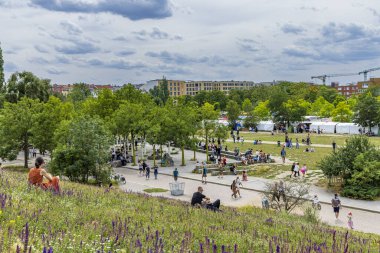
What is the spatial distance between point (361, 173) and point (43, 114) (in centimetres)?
2850

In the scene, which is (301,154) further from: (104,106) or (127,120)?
(104,106)

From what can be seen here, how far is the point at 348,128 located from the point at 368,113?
4984 mm

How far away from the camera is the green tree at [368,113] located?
221 ft

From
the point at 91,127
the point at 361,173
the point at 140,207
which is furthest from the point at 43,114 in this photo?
the point at 140,207

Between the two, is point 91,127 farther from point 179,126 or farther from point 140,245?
point 140,245

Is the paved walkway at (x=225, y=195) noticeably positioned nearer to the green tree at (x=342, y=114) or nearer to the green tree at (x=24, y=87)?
the green tree at (x=24, y=87)

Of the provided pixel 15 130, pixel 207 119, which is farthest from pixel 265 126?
pixel 15 130

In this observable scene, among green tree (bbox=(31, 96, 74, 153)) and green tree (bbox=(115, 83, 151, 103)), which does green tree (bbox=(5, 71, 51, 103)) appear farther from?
green tree (bbox=(31, 96, 74, 153))

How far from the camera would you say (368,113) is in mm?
67875

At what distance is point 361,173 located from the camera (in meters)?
25.9

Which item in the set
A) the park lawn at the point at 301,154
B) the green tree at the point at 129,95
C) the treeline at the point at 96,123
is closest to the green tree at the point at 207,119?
the treeline at the point at 96,123

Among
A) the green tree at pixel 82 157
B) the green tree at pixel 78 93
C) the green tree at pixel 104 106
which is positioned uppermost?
the green tree at pixel 78 93

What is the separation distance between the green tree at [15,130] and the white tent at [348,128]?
55732 millimetres

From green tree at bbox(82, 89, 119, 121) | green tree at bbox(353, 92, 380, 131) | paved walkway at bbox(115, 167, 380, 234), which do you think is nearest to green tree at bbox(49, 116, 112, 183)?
paved walkway at bbox(115, 167, 380, 234)
